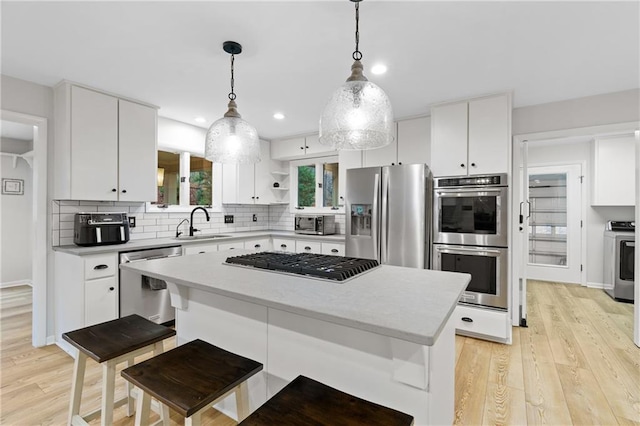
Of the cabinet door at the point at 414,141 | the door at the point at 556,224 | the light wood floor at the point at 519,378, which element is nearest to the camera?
the light wood floor at the point at 519,378

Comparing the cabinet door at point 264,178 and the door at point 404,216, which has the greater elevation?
the cabinet door at point 264,178

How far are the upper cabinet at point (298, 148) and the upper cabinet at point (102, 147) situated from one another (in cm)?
186

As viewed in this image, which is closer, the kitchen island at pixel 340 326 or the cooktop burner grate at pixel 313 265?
the kitchen island at pixel 340 326

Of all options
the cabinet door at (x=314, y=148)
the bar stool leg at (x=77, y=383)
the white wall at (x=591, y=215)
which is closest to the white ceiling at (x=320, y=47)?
the cabinet door at (x=314, y=148)

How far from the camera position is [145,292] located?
2.95 m

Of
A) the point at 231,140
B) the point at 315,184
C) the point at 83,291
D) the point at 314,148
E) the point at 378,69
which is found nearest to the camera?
the point at 231,140

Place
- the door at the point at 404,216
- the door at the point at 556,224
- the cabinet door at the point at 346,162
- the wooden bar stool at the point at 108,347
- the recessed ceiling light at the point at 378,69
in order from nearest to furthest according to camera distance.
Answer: the wooden bar stool at the point at 108,347 < the recessed ceiling light at the point at 378,69 < the door at the point at 404,216 < the cabinet door at the point at 346,162 < the door at the point at 556,224

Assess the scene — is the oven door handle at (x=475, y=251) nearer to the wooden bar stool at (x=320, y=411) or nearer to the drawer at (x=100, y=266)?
the wooden bar stool at (x=320, y=411)

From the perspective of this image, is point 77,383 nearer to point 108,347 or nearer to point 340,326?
point 108,347

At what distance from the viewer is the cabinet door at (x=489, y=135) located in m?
2.84

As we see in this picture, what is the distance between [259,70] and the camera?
8.00 ft

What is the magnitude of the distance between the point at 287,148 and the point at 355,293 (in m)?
3.74

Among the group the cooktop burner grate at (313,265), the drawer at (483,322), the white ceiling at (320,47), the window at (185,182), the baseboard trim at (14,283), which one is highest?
the white ceiling at (320,47)

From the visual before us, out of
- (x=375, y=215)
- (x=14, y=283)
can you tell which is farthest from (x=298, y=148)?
(x=14, y=283)
